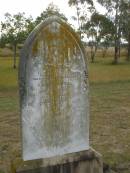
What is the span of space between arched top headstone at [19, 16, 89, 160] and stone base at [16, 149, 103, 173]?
3.2 inches

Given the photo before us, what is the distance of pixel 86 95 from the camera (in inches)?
190

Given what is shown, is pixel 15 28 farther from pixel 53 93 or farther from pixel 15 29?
pixel 53 93

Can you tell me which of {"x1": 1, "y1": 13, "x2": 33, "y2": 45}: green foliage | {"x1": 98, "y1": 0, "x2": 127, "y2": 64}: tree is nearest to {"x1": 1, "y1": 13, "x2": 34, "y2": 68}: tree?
{"x1": 1, "y1": 13, "x2": 33, "y2": 45}: green foliage

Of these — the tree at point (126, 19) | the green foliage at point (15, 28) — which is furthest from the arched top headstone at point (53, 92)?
the tree at point (126, 19)

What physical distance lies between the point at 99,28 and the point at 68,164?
4813 centimetres

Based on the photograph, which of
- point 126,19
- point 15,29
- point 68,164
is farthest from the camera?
point 126,19

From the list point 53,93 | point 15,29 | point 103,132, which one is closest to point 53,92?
point 53,93

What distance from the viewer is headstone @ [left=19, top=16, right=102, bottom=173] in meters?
4.44

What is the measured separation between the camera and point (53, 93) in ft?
15.2

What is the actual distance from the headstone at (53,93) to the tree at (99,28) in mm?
44698

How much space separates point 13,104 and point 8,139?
5.23 metres

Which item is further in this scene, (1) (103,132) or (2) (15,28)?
(2) (15,28)

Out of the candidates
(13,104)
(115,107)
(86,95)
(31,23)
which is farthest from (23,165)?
(31,23)

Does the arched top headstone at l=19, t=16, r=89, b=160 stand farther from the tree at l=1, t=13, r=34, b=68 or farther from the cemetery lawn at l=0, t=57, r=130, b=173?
the tree at l=1, t=13, r=34, b=68
